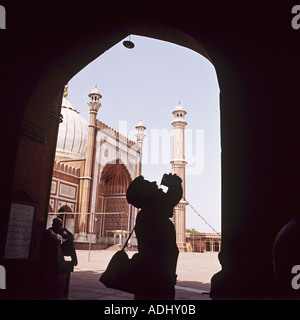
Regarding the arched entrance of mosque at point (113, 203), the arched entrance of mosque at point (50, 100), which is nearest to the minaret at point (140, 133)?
the arched entrance of mosque at point (113, 203)

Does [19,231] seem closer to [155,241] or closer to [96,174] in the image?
[155,241]

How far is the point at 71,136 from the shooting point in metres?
23.1

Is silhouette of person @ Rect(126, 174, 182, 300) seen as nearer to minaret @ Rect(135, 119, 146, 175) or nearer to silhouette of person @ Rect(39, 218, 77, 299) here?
silhouette of person @ Rect(39, 218, 77, 299)

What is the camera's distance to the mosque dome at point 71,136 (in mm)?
22531

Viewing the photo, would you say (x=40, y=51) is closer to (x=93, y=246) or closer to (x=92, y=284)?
(x=92, y=284)

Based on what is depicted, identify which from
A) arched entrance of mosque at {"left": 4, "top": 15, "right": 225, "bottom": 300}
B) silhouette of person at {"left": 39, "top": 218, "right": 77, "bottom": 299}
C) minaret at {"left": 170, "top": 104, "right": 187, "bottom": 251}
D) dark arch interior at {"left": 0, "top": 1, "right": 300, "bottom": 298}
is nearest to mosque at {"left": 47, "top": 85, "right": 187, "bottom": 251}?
minaret at {"left": 170, "top": 104, "right": 187, "bottom": 251}

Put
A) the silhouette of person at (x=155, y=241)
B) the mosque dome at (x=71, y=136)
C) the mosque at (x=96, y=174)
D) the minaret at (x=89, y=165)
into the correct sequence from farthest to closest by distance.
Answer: the mosque dome at (x=71, y=136) < the mosque at (x=96, y=174) < the minaret at (x=89, y=165) < the silhouette of person at (x=155, y=241)

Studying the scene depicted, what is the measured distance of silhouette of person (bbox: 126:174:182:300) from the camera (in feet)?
6.55

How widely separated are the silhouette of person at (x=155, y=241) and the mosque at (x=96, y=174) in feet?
53.0

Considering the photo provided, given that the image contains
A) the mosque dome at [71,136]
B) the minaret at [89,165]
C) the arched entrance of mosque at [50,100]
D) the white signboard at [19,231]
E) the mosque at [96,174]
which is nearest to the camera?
the white signboard at [19,231]

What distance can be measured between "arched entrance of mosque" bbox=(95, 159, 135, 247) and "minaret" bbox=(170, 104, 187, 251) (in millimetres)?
3443

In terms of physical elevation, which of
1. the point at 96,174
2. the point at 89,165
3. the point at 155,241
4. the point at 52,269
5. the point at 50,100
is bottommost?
the point at 52,269

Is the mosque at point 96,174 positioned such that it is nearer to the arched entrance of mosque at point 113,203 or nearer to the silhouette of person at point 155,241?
the arched entrance of mosque at point 113,203

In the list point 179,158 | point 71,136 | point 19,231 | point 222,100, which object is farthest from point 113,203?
point 222,100
